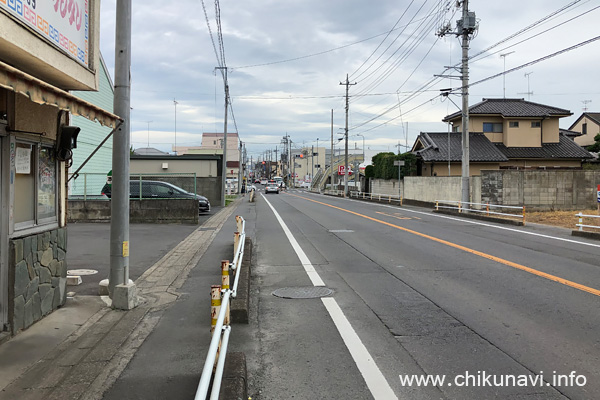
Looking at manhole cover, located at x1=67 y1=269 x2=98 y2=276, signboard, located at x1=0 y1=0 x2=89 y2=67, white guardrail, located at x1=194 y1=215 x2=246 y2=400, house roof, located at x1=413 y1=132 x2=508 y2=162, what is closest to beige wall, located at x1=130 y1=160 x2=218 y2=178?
house roof, located at x1=413 y1=132 x2=508 y2=162

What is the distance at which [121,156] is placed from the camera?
22.7ft

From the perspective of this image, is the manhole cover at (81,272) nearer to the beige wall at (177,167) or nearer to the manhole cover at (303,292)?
the manhole cover at (303,292)

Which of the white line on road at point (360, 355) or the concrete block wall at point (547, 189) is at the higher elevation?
the concrete block wall at point (547, 189)

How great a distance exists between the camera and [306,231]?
17.0 metres

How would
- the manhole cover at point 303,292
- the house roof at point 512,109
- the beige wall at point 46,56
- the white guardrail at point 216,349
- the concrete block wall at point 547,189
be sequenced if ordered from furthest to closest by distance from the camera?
the house roof at point 512,109 → the concrete block wall at point 547,189 → the manhole cover at point 303,292 → the beige wall at point 46,56 → the white guardrail at point 216,349

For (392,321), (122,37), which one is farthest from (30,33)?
(392,321)

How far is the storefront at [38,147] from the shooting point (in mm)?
5066

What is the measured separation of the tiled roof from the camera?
39.1 m

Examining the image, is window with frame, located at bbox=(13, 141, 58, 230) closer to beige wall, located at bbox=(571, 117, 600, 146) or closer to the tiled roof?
the tiled roof

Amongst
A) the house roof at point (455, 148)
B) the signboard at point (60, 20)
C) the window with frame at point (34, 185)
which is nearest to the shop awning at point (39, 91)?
the signboard at point (60, 20)

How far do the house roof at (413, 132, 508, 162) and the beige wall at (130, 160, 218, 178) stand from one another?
17333mm

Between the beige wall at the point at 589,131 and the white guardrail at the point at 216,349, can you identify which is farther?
the beige wall at the point at 589,131

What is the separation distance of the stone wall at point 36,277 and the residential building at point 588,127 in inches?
2380

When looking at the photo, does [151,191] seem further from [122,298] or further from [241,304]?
[241,304]
